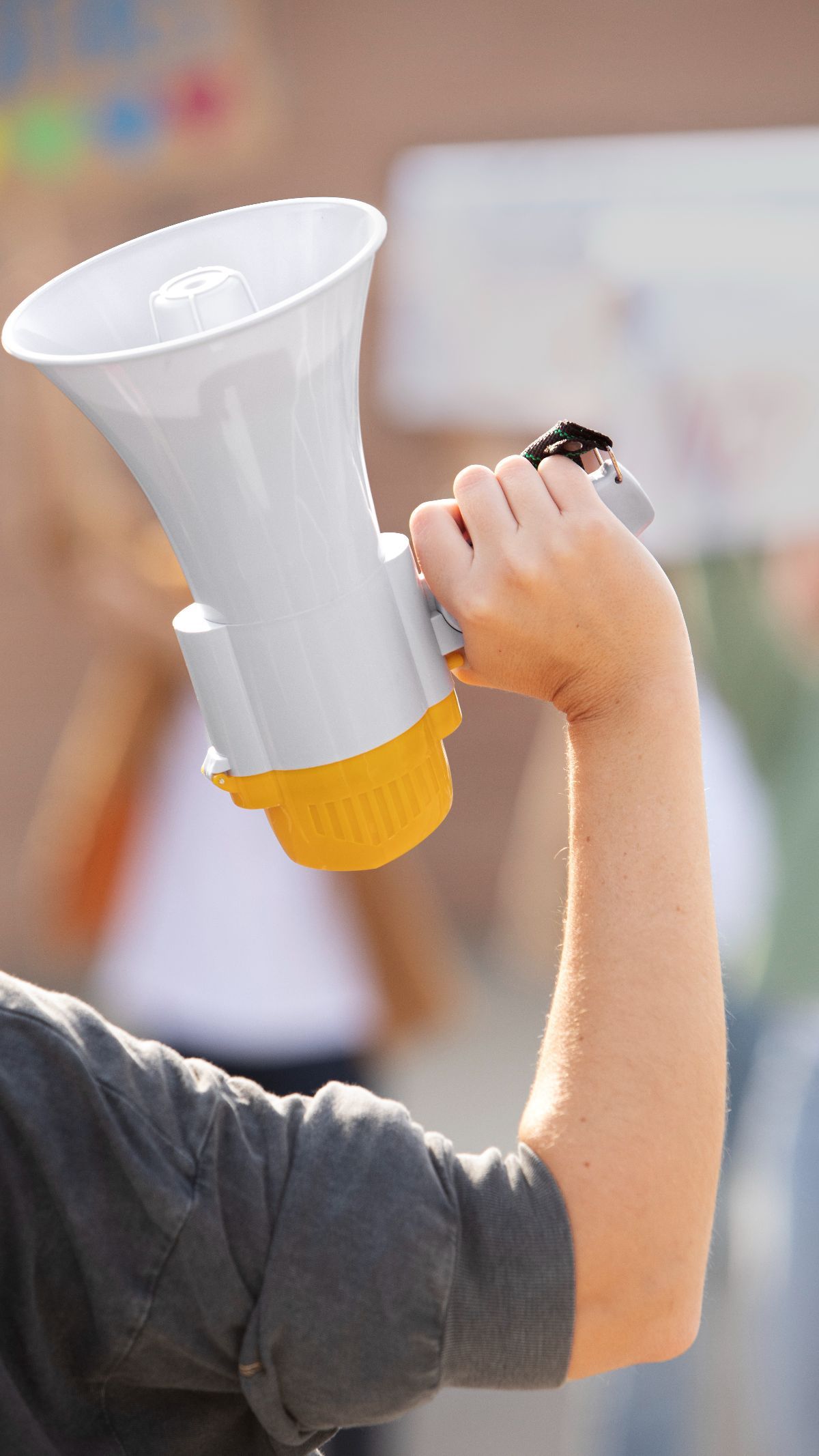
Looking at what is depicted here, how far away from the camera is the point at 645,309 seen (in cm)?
248

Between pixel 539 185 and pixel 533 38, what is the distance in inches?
17.1

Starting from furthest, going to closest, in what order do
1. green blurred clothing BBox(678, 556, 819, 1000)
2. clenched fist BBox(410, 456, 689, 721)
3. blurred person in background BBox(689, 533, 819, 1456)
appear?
green blurred clothing BBox(678, 556, 819, 1000), blurred person in background BBox(689, 533, 819, 1456), clenched fist BBox(410, 456, 689, 721)

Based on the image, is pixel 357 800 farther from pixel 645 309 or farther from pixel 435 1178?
pixel 645 309

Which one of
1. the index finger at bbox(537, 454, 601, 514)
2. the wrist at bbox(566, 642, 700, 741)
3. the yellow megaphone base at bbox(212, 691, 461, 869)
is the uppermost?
the index finger at bbox(537, 454, 601, 514)

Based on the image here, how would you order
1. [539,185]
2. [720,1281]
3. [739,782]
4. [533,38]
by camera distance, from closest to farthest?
[739,782]
[720,1281]
[539,185]
[533,38]

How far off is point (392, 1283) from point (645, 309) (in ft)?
7.01

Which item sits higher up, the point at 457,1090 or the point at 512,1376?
the point at 512,1376

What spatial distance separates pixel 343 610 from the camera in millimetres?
729

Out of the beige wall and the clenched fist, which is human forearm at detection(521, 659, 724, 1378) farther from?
the beige wall

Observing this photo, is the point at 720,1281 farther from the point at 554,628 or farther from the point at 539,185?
the point at 539,185

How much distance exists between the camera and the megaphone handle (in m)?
0.77

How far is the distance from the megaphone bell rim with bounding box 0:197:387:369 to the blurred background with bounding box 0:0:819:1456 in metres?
1.04

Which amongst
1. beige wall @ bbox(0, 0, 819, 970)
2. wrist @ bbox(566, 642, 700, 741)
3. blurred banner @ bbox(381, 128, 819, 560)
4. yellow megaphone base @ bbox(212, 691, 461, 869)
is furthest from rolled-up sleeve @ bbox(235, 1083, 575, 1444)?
beige wall @ bbox(0, 0, 819, 970)

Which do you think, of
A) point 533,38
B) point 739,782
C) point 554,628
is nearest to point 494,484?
point 554,628
